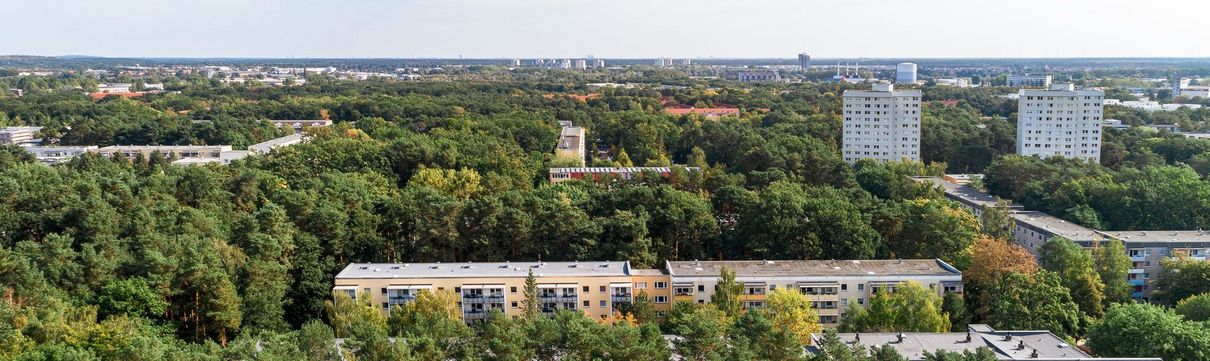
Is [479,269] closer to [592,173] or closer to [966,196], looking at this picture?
[592,173]

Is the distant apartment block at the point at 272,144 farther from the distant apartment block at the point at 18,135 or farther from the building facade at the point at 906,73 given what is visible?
the building facade at the point at 906,73

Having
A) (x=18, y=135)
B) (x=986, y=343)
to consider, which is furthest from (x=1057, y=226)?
(x=18, y=135)

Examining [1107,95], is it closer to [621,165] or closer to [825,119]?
[825,119]

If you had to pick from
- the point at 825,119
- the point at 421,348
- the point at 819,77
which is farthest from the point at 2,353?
the point at 819,77

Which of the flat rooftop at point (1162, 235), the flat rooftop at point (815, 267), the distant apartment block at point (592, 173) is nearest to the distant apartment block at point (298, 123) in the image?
the distant apartment block at point (592, 173)

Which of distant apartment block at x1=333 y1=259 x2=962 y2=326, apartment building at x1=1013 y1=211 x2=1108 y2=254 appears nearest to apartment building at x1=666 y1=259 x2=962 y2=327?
distant apartment block at x1=333 y1=259 x2=962 y2=326

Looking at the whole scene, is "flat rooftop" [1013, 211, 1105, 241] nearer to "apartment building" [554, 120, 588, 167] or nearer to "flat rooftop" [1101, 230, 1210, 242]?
"flat rooftop" [1101, 230, 1210, 242]
